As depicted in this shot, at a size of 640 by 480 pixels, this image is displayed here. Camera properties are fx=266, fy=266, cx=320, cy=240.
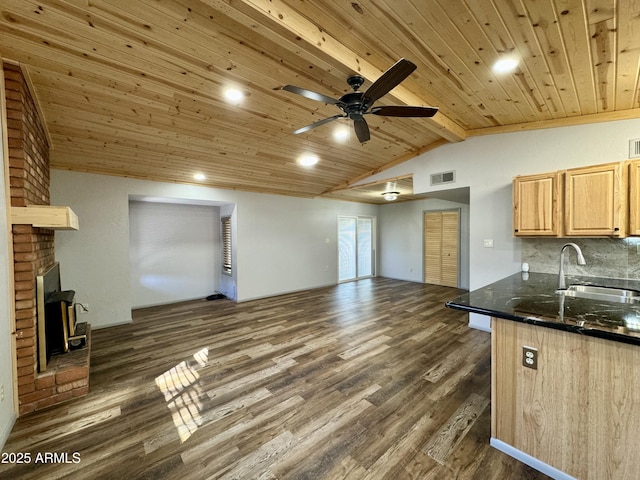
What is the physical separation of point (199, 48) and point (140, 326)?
4.12m

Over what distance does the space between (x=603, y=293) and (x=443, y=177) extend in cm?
249

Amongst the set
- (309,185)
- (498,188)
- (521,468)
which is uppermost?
(309,185)

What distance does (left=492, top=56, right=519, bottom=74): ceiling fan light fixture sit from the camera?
7.28 feet

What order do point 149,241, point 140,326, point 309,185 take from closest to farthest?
point 140,326 < point 149,241 < point 309,185

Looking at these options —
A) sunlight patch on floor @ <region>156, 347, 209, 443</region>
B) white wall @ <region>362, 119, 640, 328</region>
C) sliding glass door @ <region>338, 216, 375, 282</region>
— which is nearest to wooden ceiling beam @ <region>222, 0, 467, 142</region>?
white wall @ <region>362, 119, 640, 328</region>

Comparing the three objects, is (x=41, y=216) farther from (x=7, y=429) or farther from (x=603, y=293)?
(x=603, y=293)

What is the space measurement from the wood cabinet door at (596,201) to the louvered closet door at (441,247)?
4117 millimetres

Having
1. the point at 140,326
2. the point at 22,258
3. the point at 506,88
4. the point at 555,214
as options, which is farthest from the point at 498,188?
the point at 140,326

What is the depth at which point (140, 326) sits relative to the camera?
14.1 feet

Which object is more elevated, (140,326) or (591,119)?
(591,119)

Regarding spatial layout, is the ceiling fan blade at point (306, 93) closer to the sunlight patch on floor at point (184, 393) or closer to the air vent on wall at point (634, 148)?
the sunlight patch on floor at point (184, 393)

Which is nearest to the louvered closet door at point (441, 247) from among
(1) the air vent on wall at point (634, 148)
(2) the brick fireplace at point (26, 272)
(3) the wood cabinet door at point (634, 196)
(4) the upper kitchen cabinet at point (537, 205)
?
(4) the upper kitchen cabinet at point (537, 205)

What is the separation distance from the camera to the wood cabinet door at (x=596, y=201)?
2705mm

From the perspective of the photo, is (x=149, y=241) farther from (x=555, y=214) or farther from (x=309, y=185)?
(x=555, y=214)
